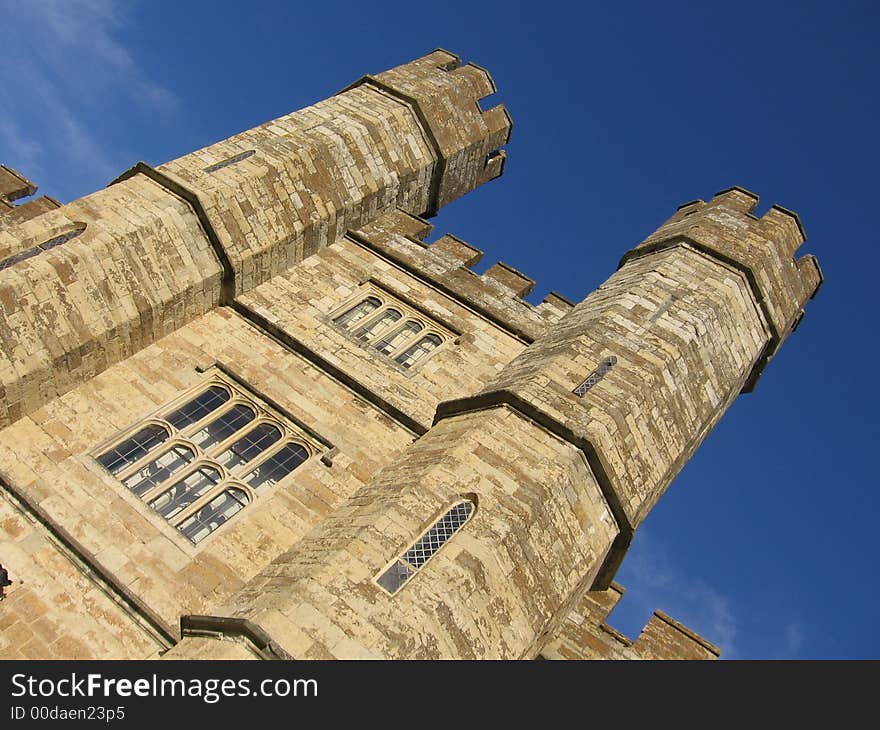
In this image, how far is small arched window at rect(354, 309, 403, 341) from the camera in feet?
43.1

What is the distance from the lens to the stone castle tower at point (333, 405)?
8453mm

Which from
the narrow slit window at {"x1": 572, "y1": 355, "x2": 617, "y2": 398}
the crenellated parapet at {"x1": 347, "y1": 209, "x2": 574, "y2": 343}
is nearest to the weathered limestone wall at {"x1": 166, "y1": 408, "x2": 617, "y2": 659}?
the narrow slit window at {"x1": 572, "y1": 355, "x2": 617, "y2": 398}

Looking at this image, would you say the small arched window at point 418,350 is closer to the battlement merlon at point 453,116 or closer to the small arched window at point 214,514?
the small arched window at point 214,514

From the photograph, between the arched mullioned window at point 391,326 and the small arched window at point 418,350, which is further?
the arched mullioned window at point 391,326

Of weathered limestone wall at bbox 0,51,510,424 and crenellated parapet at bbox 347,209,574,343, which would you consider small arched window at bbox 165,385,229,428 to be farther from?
crenellated parapet at bbox 347,209,574,343

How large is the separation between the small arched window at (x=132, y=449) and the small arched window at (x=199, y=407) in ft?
0.78

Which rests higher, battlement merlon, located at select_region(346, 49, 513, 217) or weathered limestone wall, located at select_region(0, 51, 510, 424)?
battlement merlon, located at select_region(346, 49, 513, 217)

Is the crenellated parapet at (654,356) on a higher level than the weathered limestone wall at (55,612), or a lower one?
higher

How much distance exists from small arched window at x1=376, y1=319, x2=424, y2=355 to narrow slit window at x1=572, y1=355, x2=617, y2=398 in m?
3.12

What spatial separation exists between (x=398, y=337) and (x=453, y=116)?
555cm

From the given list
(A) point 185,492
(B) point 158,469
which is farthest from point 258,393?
(A) point 185,492

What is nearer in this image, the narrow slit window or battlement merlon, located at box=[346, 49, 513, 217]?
the narrow slit window

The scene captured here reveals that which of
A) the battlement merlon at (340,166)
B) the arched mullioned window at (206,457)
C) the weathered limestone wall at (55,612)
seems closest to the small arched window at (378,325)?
the battlement merlon at (340,166)
